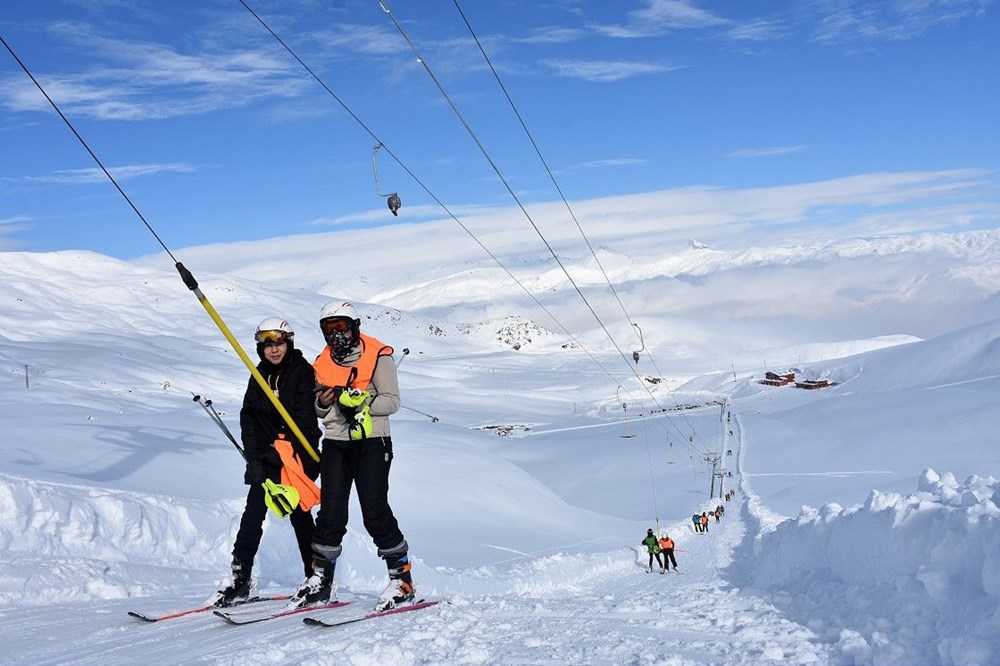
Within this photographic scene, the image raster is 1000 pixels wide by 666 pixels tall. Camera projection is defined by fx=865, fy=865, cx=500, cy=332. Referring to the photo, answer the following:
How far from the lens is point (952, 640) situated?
4.45 meters

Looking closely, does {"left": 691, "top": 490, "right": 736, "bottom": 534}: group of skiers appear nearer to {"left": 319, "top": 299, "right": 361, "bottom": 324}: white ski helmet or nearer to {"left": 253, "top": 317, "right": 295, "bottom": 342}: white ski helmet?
{"left": 253, "top": 317, "right": 295, "bottom": 342}: white ski helmet

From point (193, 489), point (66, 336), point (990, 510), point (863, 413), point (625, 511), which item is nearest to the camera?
point (990, 510)

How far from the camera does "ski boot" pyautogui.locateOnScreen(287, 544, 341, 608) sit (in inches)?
274

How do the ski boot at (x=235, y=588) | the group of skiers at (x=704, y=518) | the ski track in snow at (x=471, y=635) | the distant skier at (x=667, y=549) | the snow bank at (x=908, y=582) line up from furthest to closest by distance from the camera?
1. the group of skiers at (x=704, y=518)
2. the distant skier at (x=667, y=549)
3. the ski boot at (x=235, y=588)
4. the ski track in snow at (x=471, y=635)
5. the snow bank at (x=908, y=582)

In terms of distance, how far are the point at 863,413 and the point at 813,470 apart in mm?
21886

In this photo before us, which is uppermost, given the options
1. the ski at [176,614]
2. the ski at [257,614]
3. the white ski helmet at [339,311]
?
the white ski helmet at [339,311]

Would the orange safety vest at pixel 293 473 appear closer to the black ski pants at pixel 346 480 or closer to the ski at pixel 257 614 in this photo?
the black ski pants at pixel 346 480

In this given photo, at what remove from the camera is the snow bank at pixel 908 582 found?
15.2ft

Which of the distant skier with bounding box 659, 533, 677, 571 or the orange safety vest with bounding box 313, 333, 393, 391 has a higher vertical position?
the orange safety vest with bounding box 313, 333, 393, 391

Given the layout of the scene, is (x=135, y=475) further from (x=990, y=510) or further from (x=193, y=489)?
(x=990, y=510)

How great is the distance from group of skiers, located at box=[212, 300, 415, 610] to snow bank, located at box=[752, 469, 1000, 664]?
10.6ft

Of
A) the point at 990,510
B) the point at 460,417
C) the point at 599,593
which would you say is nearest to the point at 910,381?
the point at 460,417

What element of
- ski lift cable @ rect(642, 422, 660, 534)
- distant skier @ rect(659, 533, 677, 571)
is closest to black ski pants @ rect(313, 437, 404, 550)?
distant skier @ rect(659, 533, 677, 571)

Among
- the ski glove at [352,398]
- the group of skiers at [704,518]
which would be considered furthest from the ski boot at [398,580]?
the group of skiers at [704,518]
